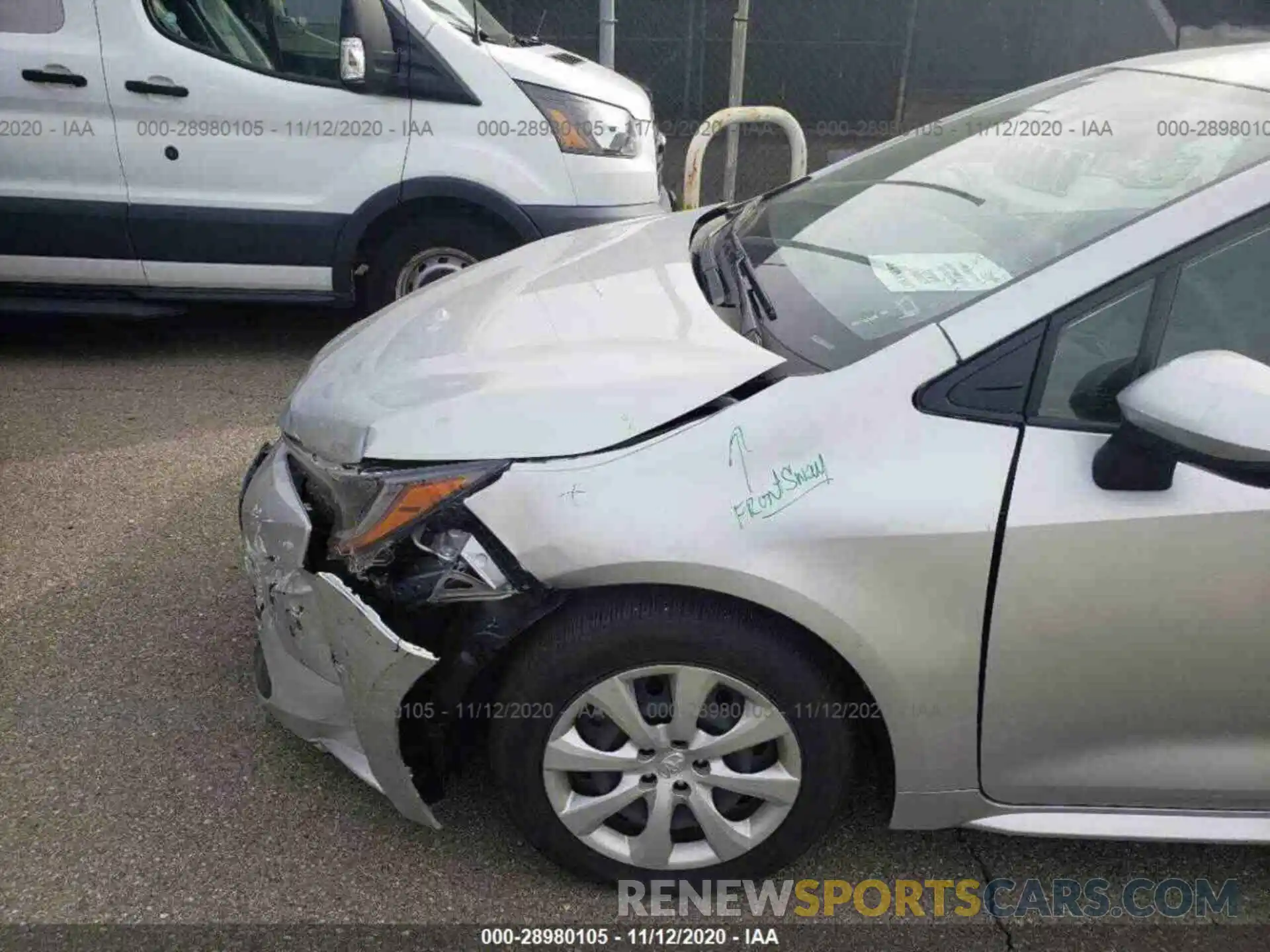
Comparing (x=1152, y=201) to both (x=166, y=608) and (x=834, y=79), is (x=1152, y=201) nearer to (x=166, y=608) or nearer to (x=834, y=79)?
(x=166, y=608)

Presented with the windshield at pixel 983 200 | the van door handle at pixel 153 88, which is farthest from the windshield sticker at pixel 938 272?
the van door handle at pixel 153 88

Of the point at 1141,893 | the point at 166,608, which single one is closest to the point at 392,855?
the point at 166,608

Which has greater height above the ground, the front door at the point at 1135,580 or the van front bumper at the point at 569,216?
the front door at the point at 1135,580

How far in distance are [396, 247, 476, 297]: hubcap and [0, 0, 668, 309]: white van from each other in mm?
31

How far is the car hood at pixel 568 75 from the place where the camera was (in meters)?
4.79

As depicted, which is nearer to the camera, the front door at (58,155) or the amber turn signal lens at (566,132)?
the front door at (58,155)

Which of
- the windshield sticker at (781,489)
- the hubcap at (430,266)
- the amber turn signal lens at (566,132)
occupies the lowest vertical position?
the hubcap at (430,266)

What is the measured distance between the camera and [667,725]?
2.03 metres

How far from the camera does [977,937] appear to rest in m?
2.16

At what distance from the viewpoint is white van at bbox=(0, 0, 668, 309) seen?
4598mm

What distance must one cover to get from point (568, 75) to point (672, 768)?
3.80 meters

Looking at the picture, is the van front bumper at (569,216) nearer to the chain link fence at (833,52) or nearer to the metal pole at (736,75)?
the metal pole at (736,75)

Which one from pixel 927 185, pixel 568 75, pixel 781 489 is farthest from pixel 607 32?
pixel 781 489

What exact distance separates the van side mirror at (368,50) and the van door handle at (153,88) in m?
0.72
